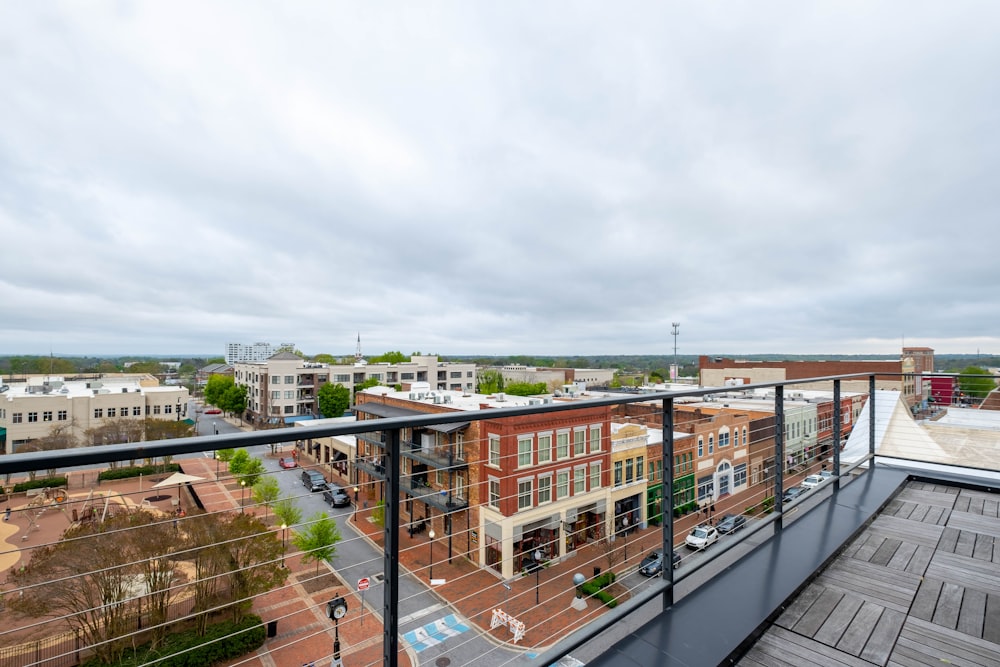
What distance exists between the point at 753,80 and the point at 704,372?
43.3m

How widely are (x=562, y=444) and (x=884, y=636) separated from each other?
12.1 meters

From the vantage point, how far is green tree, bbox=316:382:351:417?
1341 inches

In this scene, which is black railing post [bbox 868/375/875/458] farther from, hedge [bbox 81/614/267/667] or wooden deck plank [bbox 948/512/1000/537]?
hedge [bbox 81/614/267/667]

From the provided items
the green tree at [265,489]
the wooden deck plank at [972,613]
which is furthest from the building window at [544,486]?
the wooden deck plank at [972,613]

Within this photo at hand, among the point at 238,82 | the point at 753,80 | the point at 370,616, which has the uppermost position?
the point at 238,82

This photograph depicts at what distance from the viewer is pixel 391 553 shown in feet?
4.29

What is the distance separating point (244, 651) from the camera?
8.91m

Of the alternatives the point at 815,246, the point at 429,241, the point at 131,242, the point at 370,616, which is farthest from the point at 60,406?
the point at 815,246

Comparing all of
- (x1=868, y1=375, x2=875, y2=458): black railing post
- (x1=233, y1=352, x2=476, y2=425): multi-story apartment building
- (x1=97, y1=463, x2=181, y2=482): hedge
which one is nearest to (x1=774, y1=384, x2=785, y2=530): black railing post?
(x1=868, y1=375, x2=875, y2=458): black railing post

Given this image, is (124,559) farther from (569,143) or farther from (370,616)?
(569,143)

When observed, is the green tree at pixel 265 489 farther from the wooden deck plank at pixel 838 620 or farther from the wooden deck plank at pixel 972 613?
the wooden deck plank at pixel 972 613

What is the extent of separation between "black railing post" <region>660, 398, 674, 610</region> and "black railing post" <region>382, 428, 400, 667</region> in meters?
1.24

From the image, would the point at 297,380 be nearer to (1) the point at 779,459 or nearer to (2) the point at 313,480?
(2) the point at 313,480

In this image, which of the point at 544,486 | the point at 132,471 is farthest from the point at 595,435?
the point at 132,471
